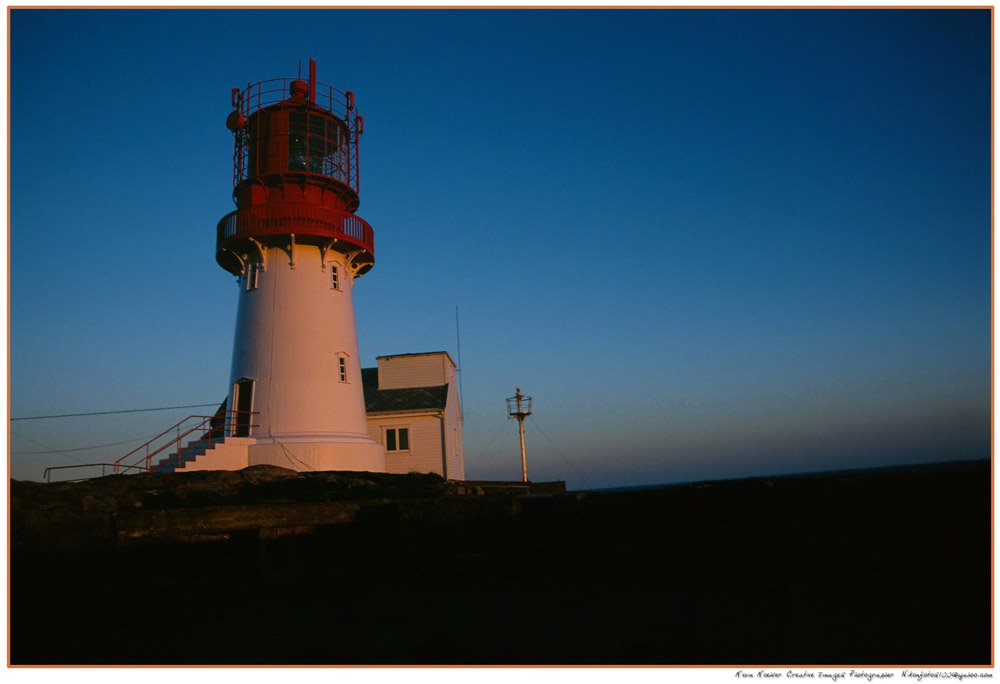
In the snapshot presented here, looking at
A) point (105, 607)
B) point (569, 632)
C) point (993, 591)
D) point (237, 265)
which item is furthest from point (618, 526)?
point (237, 265)

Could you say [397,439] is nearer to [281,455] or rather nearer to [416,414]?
[416,414]

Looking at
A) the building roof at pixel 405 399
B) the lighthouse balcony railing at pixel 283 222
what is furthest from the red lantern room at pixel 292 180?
the building roof at pixel 405 399

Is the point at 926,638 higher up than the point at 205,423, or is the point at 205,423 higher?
the point at 205,423

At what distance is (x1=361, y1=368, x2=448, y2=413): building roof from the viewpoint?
91.7ft

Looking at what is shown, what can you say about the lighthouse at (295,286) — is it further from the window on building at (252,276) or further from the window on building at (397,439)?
the window on building at (397,439)

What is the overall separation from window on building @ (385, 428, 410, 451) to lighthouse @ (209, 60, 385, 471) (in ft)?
14.6

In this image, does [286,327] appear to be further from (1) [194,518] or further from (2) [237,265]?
(1) [194,518]

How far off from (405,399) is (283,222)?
399 inches

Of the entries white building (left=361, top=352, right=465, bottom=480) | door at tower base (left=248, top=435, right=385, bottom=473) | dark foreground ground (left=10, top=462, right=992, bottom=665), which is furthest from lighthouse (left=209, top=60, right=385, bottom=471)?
dark foreground ground (left=10, top=462, right=992, bottom=665)

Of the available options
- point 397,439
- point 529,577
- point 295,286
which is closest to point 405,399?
point 397,439

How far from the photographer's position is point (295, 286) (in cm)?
2159

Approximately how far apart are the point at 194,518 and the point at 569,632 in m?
5.52

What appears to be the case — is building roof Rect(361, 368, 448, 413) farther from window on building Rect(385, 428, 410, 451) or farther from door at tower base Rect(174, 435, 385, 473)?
door at tower base Rect(174, 435, 385, 473)

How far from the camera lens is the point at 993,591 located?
603 cm
